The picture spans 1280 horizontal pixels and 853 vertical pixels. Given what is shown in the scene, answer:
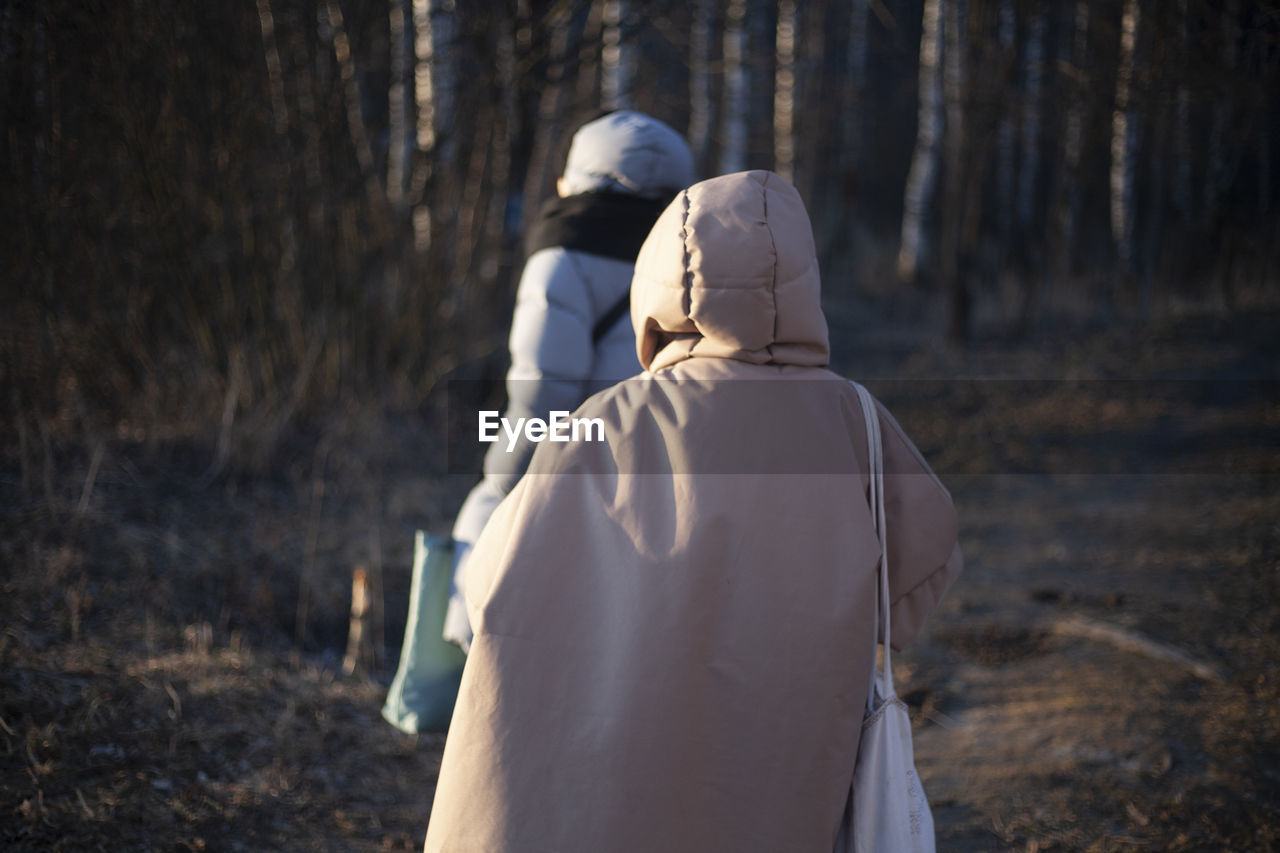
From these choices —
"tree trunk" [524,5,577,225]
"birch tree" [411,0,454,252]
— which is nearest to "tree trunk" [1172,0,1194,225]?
"tree trunk" [524,5,577,225]

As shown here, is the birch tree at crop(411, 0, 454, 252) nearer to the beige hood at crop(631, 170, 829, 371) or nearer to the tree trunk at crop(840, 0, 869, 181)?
the beige hood at crop(631, 170, 829, 371)

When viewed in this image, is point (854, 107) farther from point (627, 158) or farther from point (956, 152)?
point (627, 158)

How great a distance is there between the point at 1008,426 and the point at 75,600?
6.57 meters

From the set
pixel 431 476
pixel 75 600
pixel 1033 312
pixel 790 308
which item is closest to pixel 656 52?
pixel 1033 312

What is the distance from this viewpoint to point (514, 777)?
5.52ft

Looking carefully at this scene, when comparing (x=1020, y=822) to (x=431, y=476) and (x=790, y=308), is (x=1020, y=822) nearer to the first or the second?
(x=790, y=308)

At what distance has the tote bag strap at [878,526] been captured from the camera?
172 centimetres

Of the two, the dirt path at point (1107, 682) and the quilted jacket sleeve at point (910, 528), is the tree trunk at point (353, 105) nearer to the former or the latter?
the dirt path at point (1107, 682)

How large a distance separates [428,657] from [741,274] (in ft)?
5.10

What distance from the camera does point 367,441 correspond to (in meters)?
6.21

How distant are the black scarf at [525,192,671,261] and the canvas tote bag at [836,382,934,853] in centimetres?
110

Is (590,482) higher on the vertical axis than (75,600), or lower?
higher

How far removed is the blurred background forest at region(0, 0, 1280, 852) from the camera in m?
3.16

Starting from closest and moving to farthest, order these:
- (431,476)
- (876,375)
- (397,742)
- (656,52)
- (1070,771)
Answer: (1070,771)
(397,742)
(431,476)
(876,375)
(656,52)
